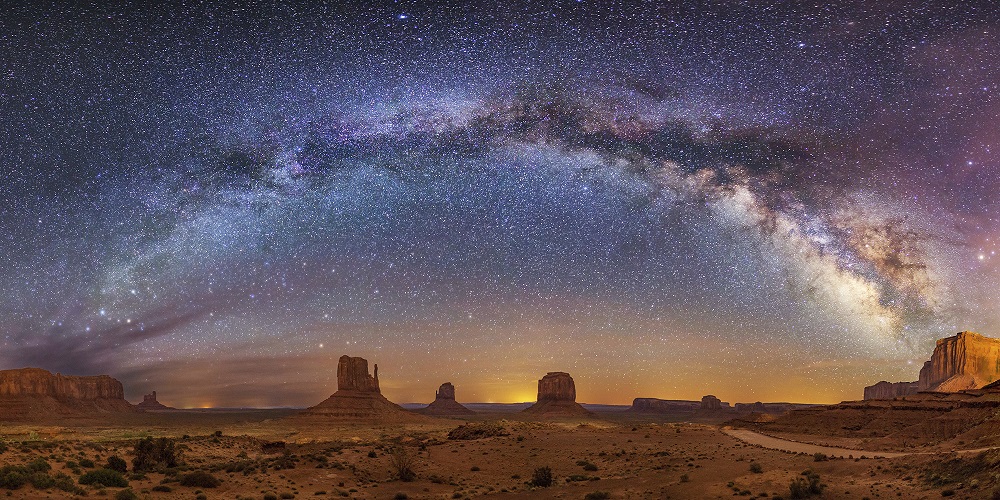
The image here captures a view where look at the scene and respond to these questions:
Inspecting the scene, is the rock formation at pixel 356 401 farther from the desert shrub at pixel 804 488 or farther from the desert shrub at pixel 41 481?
the desert shrub at pixel 804 488

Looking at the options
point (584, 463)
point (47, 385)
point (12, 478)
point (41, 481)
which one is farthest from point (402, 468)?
point (47, 385)

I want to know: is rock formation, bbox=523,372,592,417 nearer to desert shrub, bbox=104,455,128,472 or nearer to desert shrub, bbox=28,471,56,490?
desert shrub, bbox=104,455,128,472

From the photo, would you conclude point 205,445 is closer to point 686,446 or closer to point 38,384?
point 686,446

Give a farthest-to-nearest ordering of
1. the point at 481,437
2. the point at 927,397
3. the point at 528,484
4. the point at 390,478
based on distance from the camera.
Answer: the point at 927,397, the point at 481,437, the point at 390,478, the point at 528,484

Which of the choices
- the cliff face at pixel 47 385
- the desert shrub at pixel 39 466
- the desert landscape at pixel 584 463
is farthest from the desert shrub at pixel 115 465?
the cliff face at pixel 47 385

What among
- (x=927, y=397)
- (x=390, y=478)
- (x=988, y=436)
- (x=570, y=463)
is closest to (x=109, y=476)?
(x=390, y=478)

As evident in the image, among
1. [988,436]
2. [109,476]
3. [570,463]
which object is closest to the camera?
[109,476]

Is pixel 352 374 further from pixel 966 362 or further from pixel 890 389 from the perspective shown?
pixel 890 389
